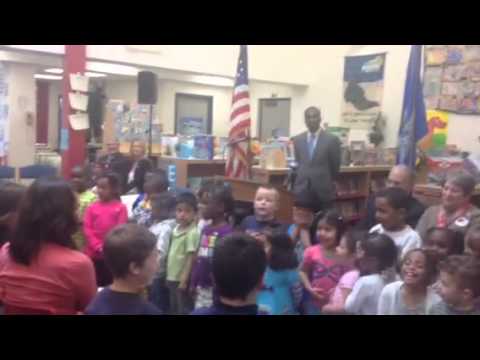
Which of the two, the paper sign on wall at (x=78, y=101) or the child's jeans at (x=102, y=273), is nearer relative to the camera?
the child's jeans at (x=102, y=273)

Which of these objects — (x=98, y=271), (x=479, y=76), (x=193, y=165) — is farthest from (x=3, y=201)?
(x=479, y=76)

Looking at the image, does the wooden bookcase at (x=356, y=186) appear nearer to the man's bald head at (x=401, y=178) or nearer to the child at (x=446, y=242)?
the man's bald head at (x=401, y=178)

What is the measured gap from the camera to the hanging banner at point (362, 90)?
9.05 m

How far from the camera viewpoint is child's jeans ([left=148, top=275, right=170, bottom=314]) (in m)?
3.51

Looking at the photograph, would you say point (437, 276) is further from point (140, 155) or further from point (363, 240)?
point (140, 155)

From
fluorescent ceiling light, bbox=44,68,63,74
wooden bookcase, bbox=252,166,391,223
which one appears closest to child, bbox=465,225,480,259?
wooden bookcase, bbox=252,166,391,223

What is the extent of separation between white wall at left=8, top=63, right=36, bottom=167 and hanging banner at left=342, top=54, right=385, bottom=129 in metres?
5.35

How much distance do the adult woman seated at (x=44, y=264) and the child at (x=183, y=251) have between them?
4.86 feet

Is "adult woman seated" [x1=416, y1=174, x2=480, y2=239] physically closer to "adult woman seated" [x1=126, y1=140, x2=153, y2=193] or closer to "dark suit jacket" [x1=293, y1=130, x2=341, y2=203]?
"dark suit jacket" [x1=293, y1=130, x2=341, y2=203]

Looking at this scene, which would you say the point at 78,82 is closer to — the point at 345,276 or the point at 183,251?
the point at 183,251

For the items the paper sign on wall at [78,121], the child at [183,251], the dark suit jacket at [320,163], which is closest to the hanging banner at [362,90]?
the dark suit jacket at [320,163]

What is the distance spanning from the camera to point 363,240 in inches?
107

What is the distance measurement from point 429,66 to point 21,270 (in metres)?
7.72

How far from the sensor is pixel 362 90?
368 inches
